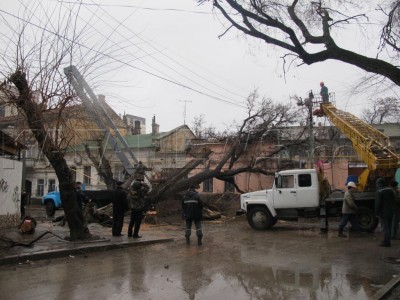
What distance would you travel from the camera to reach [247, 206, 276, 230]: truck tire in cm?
1670

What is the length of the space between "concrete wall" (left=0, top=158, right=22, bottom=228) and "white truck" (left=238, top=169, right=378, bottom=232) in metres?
8.59

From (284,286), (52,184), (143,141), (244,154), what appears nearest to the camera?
(284,286)

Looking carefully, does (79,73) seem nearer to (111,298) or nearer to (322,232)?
(111,298)

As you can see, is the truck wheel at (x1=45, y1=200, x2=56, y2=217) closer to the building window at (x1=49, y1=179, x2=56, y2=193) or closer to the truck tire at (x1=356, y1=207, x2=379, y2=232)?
the truck tire at (x1=356, y1=207, x2=379, y2=232)

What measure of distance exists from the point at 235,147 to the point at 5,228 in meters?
12.9

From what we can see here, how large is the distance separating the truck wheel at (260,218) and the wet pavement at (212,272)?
4203mm

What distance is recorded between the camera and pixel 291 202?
1644cm

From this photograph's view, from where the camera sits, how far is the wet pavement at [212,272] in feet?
21.3

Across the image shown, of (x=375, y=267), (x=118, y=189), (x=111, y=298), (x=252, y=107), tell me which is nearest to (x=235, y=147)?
(x=252, y=107)

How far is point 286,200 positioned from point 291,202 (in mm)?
206

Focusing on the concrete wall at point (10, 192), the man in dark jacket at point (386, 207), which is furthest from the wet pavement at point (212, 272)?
the concrete wall at point (10, 192)

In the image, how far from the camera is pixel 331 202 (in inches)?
630

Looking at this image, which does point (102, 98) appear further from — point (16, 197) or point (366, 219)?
point (366, 219)

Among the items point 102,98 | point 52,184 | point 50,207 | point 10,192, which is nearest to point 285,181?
point 102,98
